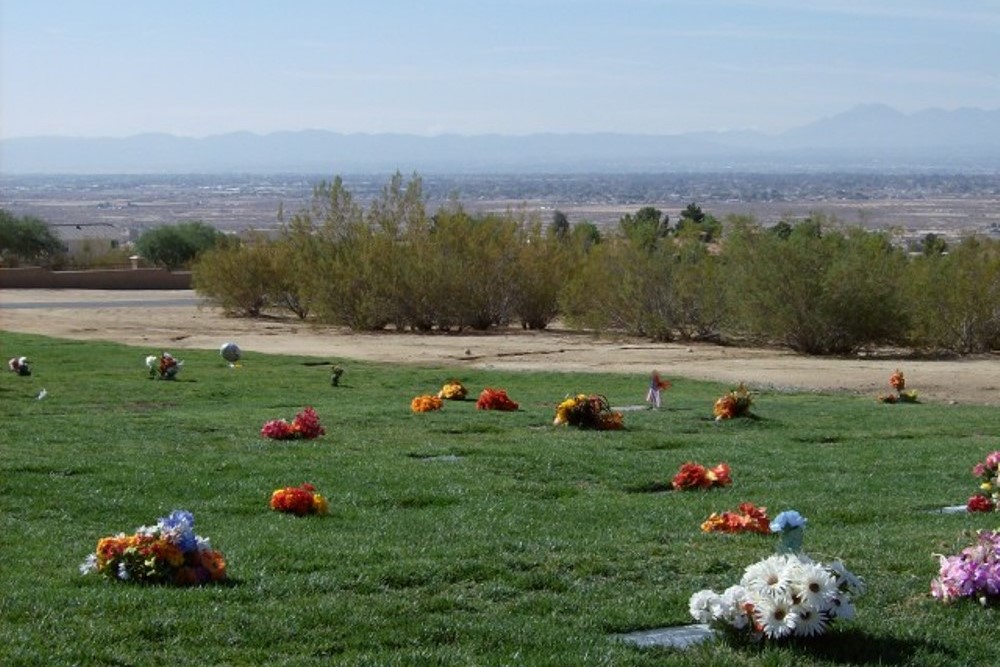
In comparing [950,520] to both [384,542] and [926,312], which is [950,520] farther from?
[926,312]

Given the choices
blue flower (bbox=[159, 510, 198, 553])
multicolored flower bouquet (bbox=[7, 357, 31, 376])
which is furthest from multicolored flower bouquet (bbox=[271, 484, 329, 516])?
multicolored flower bouquet (bbox=[7, 357, 31, 376])

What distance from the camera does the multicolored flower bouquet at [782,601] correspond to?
6.61 m

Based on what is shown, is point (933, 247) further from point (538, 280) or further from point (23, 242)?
point (23, 242)

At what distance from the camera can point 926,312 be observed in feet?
120

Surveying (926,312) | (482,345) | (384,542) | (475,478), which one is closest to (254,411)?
(475,478)

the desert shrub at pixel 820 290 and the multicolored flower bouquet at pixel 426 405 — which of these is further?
the desert shrub at pixel 820 290

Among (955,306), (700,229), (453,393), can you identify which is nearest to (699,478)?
(453,393)

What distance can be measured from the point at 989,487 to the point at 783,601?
521 cm

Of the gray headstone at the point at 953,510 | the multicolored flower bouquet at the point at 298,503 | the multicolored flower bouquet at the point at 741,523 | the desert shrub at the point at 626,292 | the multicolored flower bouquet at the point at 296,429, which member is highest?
the multicolored flower bouquet at the point at 741,523

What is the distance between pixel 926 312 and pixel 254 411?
21.4 m

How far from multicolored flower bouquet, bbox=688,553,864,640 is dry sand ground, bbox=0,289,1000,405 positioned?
20.2 metres

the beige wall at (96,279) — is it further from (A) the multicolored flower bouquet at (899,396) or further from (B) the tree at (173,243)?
(A) the multicolored flower bouquet at (899,396)

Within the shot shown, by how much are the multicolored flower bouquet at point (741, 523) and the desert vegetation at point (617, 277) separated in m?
Answer: 26.2

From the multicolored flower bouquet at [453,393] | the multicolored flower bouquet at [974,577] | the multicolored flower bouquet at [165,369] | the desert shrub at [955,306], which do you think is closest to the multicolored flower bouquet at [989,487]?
the multicolored flower bouquet at [974,577]
